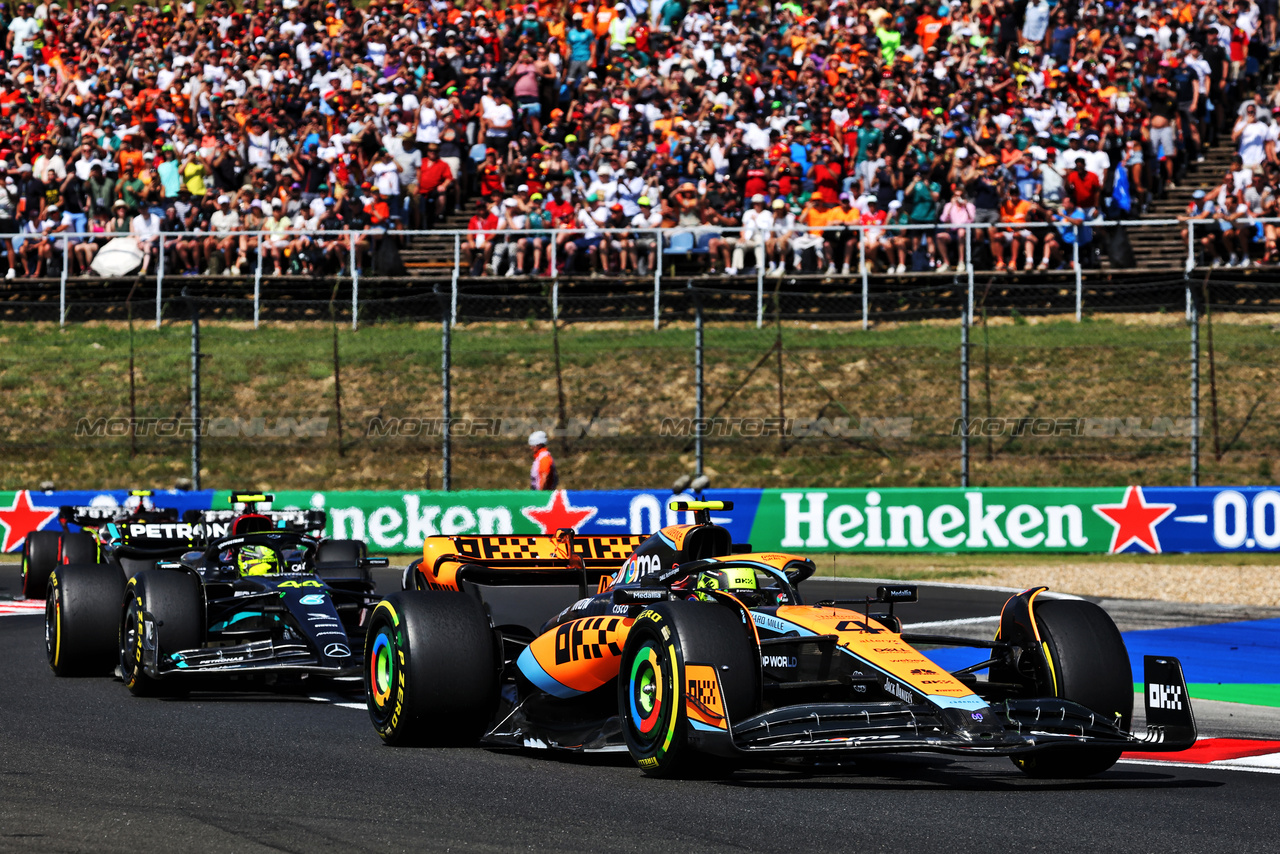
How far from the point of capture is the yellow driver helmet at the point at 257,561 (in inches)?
435

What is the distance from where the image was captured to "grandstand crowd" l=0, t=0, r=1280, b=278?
73.9 ft

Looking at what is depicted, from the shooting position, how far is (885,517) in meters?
18.4

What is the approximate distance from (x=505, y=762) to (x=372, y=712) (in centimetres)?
89

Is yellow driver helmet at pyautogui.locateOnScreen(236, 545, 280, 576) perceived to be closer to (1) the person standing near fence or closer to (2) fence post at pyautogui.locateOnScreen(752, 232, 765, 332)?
(1) the person standing near fence

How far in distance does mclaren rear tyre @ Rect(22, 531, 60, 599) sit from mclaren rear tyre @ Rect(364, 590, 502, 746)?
27.2 ft

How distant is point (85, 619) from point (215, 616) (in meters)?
0.79

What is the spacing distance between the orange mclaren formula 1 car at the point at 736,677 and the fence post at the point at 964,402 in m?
10.6

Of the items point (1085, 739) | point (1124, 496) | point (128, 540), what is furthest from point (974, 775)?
Result: point (1124, 496)

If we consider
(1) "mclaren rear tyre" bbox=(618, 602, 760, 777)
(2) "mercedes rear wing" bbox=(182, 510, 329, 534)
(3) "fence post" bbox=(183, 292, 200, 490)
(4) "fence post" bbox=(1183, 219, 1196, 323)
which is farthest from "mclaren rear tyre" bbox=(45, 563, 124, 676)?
(4) "fence post" bbox=(1183, 219, 1196, 323)

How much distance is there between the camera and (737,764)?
6.92m

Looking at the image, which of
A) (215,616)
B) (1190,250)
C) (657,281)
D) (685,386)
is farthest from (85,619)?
(1190,250)

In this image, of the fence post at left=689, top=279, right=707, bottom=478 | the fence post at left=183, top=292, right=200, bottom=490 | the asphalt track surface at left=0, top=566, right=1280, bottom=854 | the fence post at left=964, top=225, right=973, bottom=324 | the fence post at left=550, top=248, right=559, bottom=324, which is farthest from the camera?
the fence post at left=964, top=225, right=973, bottom=324

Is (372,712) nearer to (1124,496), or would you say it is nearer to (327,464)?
(1124,496)

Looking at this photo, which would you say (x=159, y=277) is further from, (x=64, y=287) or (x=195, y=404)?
(x=195, y=404)
